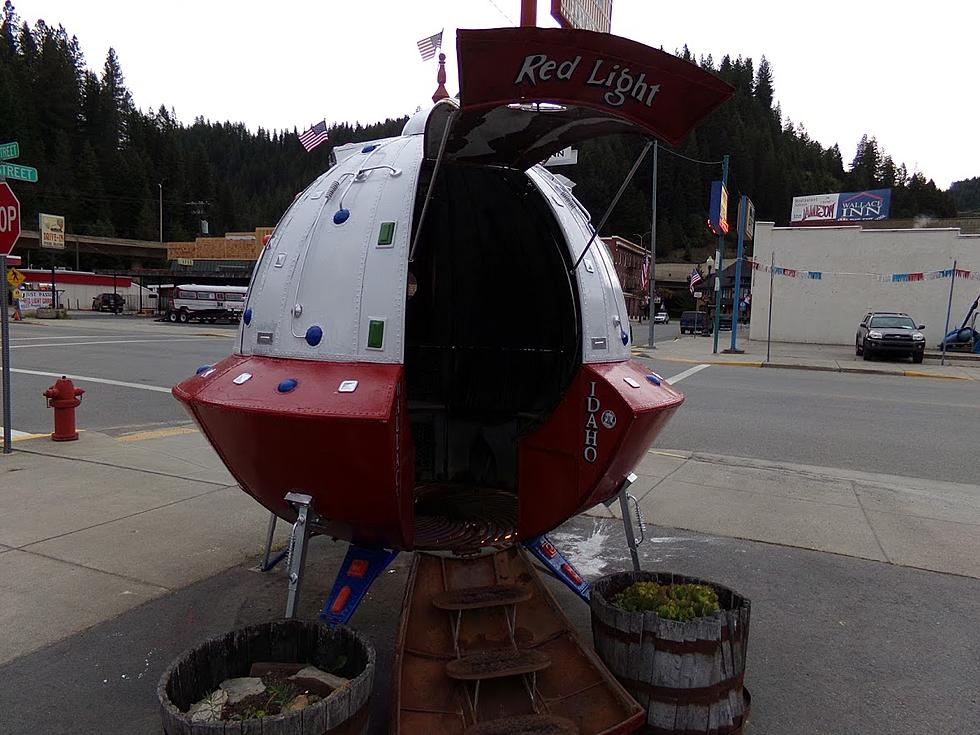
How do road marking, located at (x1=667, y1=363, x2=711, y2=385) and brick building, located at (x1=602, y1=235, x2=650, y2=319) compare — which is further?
brick building, located at (x1=602, y1=235, x2=650, y2=319)

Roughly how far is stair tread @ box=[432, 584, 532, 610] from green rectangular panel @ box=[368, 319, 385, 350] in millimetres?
1235

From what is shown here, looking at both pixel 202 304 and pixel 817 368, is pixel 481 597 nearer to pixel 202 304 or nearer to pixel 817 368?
pixel 817 368

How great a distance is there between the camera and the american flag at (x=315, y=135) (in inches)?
248

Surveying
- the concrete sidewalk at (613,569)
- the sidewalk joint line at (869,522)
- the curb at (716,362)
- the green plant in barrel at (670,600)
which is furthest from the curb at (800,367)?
the green plant in barrel at (670,600)

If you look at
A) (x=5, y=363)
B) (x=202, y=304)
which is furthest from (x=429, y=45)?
(x=202, y=304)

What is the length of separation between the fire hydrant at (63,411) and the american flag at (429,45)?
6291 millimetres

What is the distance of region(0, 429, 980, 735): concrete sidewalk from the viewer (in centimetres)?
322

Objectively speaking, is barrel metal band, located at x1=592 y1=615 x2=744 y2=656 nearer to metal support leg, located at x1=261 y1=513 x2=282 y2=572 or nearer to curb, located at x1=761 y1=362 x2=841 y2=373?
metal support leg, located at x1=261 y1=513 x2=282 y2=572

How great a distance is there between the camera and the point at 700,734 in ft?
8.95

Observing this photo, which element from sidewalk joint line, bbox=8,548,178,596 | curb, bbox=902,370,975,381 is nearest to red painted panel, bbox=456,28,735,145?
sidewalk joint line, bbox=8,548,178,596

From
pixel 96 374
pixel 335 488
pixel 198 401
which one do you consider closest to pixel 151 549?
pixel 198 401

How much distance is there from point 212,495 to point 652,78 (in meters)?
5.53

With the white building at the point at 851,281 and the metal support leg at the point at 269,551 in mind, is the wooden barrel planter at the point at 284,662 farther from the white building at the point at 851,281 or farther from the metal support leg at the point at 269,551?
the white building at the point at 851,281

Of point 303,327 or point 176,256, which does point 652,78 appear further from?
point 176,256
